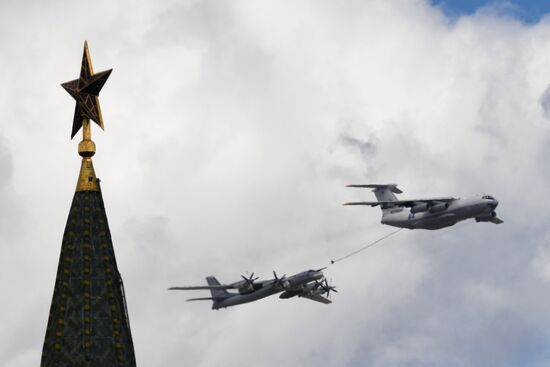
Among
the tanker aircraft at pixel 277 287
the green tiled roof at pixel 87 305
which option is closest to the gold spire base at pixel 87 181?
the green tiled roof at pixel 87 305

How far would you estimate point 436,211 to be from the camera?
178 m

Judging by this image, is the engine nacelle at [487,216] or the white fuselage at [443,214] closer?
the white fuselage at [443,214]

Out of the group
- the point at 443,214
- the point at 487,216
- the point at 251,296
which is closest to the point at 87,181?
the point at 443,214

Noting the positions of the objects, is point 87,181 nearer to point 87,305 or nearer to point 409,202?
point 87,305

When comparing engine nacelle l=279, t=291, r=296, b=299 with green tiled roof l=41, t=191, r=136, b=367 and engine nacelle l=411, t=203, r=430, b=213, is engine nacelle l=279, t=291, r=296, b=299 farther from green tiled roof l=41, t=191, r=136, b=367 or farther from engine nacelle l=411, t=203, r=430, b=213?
green tiled roof l=41, t=191, r=136, b=367

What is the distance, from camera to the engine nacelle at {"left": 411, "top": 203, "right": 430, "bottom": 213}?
589 ft

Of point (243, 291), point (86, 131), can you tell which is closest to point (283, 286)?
point (243, 291)

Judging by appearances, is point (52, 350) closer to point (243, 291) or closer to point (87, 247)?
point (87, 247)

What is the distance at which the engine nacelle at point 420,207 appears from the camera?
589 ft

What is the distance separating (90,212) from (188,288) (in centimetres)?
10239

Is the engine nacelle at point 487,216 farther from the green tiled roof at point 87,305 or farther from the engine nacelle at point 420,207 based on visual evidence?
the green tiled roof at point 87,305

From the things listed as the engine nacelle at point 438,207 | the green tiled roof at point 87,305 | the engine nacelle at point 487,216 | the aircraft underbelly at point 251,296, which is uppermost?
the aircraft underbelly at point 251,296

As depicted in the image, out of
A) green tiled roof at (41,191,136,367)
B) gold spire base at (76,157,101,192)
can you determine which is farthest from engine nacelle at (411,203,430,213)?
green tiled roof at (41,191,136,367)

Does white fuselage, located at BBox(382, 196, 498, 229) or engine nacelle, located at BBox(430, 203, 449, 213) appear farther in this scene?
engine nacelle, located at BBox(430, 203, 449, 213)
